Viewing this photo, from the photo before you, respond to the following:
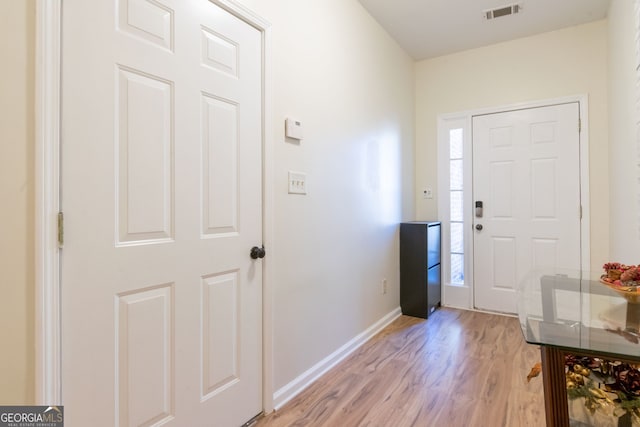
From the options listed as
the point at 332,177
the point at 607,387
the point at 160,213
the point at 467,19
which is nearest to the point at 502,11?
the point at 467,19

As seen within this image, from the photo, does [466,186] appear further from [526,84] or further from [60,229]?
[60,229]

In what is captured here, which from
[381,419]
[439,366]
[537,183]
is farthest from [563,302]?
[537,183]

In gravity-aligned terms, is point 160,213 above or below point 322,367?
above

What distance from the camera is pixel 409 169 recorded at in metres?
3.77

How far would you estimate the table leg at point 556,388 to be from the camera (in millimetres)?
919

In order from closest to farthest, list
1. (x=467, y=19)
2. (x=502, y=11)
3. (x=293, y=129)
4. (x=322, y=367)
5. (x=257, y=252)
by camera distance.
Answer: (x=257, y=252), (x=293, y=129), (x=322, y=367), (x=502, y=11), (x=467, y=19)

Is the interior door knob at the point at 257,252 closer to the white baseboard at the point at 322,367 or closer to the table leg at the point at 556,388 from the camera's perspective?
the white baseboard at the point at 322,367

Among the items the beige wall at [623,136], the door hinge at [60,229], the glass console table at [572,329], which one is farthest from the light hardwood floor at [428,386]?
the door hinge at [60,229]

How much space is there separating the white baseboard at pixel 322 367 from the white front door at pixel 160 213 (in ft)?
0.56

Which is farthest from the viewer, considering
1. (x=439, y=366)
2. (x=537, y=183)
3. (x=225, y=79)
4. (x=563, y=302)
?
(x=537, y=183)

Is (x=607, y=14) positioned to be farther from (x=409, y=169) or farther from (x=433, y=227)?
(x=433, y=227)

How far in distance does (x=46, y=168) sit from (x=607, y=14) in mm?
4107

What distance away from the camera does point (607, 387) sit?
972 mm

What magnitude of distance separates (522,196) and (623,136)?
3.65 feet
